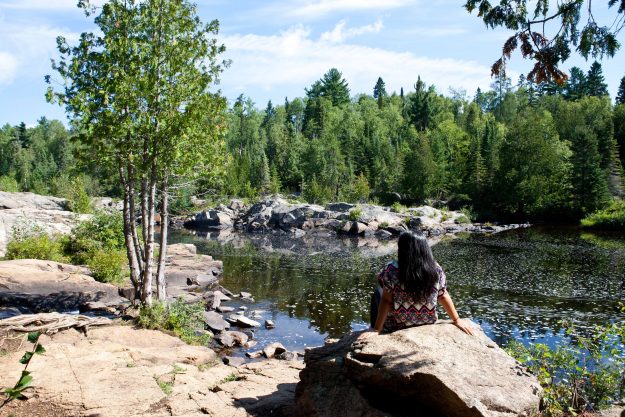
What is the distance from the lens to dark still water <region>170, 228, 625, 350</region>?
666 inches

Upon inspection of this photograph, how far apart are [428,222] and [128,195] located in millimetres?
43527

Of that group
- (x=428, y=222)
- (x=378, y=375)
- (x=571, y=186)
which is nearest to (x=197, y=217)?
(x=428, y=222)

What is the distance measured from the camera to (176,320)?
40.2 ft

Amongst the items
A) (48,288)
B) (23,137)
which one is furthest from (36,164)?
(48,288)

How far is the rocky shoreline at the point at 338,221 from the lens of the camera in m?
51.0

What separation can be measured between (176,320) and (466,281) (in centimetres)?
1661

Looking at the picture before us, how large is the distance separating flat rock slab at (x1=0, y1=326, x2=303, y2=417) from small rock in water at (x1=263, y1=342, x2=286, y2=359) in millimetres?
2018

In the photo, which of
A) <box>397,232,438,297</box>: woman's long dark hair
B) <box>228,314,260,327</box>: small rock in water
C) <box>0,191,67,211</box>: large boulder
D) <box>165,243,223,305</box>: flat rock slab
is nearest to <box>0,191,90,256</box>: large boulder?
<box>165,243,223,305</box>: flat rock slab

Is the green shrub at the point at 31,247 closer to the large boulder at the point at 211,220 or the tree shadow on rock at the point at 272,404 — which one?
the tree shadow on rock at the point at 272,404

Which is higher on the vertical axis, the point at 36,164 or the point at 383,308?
the point at 36,164

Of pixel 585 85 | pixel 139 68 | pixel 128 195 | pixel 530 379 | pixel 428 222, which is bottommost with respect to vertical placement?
pixel 428 222

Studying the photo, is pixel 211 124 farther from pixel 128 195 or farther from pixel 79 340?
pixel 79 340

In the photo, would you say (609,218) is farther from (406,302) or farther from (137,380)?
(137,380)

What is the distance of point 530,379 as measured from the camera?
5418mm
